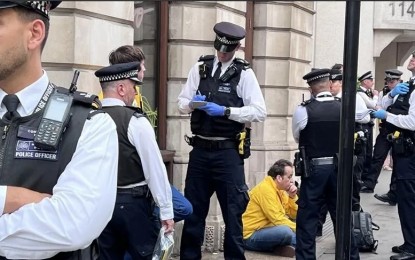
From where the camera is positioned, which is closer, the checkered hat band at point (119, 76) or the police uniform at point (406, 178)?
the checkered hat band at point (119, 76)

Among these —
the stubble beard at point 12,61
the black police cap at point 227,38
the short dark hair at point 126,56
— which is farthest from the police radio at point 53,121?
the black police cap at point 227,38

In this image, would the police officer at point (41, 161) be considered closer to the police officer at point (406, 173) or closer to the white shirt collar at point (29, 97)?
the white shirt collar at point (29, 97)

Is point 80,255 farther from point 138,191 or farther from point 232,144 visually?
point 232,144

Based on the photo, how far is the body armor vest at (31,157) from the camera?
1.99 metres

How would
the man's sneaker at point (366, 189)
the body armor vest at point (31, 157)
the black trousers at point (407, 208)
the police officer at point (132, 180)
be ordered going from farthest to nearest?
the man's sneaker at point (366, 189) → the black trousers at point (407, 208) → the police officer at point (132, 180) → the body armor vest at point (31, 157)

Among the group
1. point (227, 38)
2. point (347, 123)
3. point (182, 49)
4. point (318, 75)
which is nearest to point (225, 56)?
point (227, 38)

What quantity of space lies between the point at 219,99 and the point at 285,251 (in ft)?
7.54

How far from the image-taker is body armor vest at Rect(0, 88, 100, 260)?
199cm

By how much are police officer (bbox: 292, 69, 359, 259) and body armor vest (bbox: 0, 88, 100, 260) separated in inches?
160

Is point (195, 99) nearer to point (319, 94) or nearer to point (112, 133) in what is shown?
point (319, 94)

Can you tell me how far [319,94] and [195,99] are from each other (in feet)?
4.51

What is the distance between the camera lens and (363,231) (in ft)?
22.0

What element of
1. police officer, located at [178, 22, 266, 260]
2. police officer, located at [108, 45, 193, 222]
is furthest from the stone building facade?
police officer, located at [178, 22, 266, 260]

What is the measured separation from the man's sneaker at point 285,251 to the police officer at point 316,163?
94cm
